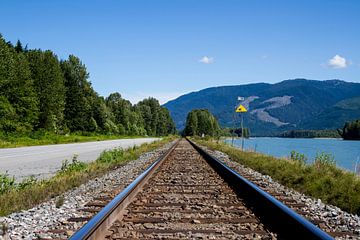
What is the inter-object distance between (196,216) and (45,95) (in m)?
58.3

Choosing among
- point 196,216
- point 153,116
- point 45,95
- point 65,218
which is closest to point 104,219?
point 65,218

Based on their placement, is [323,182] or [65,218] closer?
[65,218]

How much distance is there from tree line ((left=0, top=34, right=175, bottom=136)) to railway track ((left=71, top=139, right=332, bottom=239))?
3919cm

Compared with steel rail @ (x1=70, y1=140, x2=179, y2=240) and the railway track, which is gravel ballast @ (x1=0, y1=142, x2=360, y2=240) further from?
the railway track

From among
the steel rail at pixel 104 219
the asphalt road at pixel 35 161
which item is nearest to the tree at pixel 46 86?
the asphalt road at pixel 35 161

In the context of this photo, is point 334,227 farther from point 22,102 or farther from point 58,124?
point 58,124

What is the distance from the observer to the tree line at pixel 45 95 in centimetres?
4594

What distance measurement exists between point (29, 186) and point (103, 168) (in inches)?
207

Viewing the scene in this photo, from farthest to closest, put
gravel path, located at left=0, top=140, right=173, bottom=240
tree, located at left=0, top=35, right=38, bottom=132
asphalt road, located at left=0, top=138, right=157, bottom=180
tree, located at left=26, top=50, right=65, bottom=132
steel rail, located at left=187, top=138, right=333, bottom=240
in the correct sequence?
tree, located at left=26, top=50, right=65, bottom=132 → tree, located at left=0, top=35, right=38, bottom=132 → asphalt road, located at left=0, top=138, right=157, bottom=180 → gravel path, located at left=0, top=140, right=173, bottom=240 → steel rail, located at left=187, top=138, right=333, bottom=240

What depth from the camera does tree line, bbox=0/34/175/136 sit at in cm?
4594

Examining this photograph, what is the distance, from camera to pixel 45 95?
6059 centimetres

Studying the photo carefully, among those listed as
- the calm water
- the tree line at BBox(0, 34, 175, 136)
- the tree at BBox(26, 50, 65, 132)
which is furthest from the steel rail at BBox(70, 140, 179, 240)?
the tree at BBox(26, 50, 65, 132)

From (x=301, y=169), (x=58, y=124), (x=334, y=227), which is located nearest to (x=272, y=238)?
(x=334, y=227)

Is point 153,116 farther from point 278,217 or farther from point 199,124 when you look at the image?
point 278,217
